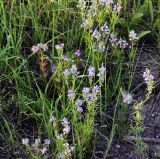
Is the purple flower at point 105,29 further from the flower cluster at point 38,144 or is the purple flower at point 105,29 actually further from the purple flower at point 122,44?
the flower cluster at point 38,144

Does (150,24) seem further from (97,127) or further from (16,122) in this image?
(16,122)

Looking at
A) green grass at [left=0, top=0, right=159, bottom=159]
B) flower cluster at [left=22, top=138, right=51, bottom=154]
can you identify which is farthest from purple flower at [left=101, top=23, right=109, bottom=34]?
flower cluster at [left=22, top=138, right=51, bottom=154]

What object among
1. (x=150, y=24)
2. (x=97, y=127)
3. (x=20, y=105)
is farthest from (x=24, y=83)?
(x=150, y=24)

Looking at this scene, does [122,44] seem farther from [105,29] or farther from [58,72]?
[58,72]

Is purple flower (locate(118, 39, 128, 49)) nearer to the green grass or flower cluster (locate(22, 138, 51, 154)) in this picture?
the green grass

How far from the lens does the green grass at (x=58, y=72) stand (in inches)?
91.0

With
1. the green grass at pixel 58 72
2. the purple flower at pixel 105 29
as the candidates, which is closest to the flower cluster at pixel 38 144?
the green grass at pixel 58 72

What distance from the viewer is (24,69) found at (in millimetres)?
2668

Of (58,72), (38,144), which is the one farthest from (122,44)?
(38,144)

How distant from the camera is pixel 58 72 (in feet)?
7.93

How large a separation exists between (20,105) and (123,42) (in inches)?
30.1

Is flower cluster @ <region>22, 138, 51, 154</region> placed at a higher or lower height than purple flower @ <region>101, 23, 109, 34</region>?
lower

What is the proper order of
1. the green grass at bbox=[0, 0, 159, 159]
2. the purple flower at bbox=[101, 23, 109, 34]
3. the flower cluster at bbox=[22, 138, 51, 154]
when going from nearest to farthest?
the flower cluster at bbox=[22, 138, 51, 154] < the green grass at bbox=[0, 0, 159, 159] < the purple flower at bbox=[101, 23, 109, 34]

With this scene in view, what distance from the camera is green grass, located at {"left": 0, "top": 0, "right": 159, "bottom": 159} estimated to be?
231 cm
